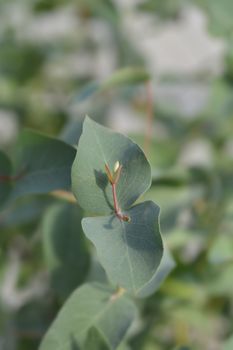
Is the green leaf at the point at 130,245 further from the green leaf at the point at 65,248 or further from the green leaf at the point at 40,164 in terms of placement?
the green leaf at the point at 65,248

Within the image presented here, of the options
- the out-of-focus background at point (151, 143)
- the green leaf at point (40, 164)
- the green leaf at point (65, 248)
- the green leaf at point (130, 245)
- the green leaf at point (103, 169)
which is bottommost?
the out-of-focus background at point (151, 143)

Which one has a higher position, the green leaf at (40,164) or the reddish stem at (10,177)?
the green leaf at (40,164)

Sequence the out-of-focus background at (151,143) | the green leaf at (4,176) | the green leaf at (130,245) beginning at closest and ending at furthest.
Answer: the green leaf at (130,245) → the green leaf at (4,176) → the out-of-focus background at (151,143)

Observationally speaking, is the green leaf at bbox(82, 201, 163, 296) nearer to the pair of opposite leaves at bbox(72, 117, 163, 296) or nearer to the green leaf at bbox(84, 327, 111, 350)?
the pair of opposite leaves at bbox(72, 117, 163, 296)

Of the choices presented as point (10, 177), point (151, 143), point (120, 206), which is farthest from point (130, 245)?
point (151, 143)

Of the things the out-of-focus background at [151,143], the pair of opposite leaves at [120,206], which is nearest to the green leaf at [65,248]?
the out-of-focus background at [151,143]

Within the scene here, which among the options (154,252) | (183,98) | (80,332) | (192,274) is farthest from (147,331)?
(183,98)

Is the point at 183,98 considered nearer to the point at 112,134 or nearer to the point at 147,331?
the point at 147,331
